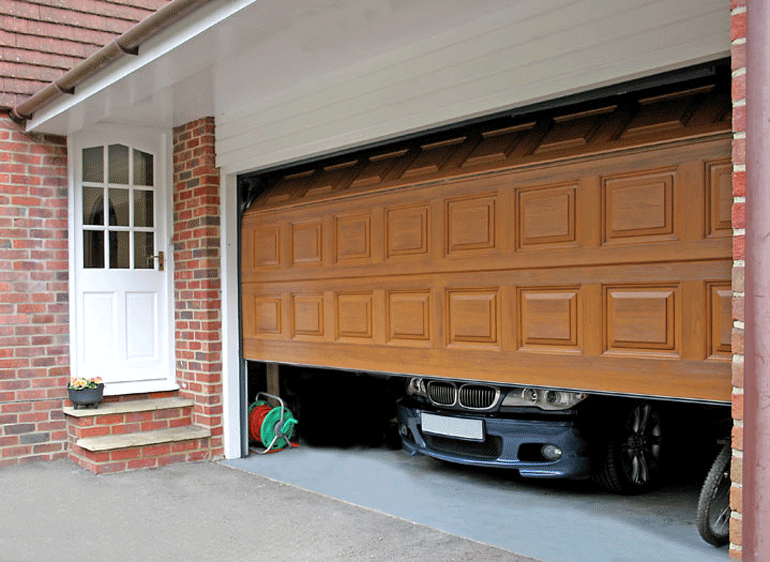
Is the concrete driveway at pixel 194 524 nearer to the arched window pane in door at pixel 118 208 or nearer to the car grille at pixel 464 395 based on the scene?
the car grille at pixel 464 395

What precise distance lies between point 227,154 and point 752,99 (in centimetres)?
510

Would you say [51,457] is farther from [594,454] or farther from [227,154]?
[594,454]

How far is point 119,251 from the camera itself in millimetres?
7098

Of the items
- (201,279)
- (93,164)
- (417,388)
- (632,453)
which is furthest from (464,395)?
(93,164)

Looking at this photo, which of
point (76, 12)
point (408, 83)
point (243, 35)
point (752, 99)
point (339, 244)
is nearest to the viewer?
point (752, 99)

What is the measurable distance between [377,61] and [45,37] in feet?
12.0

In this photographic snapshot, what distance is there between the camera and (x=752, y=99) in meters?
2.31

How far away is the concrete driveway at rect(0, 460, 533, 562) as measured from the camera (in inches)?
169

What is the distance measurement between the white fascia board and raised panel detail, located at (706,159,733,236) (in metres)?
2.43

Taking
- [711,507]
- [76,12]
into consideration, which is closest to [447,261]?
[711,507]

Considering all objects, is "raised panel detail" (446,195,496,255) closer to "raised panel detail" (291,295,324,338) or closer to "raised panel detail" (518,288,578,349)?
"raised panel detail" (518,288,578,349)

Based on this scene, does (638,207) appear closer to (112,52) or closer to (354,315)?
(354,315)

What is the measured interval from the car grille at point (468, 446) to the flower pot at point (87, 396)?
9.42ft

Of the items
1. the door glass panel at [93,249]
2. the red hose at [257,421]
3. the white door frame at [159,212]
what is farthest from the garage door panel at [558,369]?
the door glass panel at [93,249]
